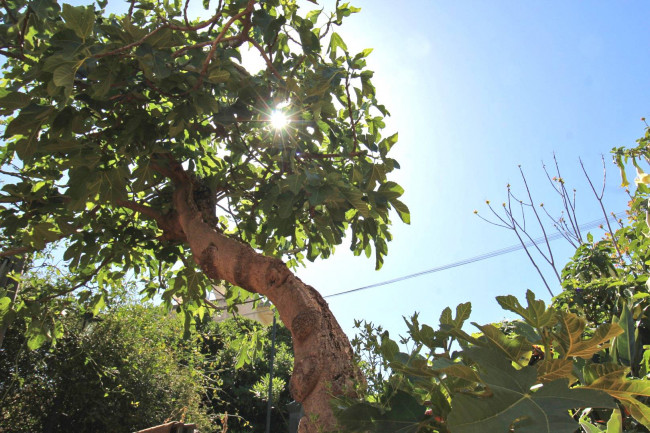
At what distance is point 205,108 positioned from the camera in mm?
1490

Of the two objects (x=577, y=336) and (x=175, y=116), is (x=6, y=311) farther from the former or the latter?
(x=577, y=336)

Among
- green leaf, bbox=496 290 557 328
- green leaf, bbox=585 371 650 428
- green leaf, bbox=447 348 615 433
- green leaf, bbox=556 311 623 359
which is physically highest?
green leaf, bbox=496 290 557 328

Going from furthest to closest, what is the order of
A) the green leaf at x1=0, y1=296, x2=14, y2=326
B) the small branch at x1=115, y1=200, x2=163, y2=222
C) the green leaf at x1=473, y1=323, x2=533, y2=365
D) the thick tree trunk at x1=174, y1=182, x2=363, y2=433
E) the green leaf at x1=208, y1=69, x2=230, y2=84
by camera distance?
the green leaf at x1=0, y1=296, x2=14, y2=326, the small branch at x1=115, y1=200, x2=163, y2=222, the green leaf at x1=208, y1=69, x2=230, y2=84, the thick tree trunk at x1=174, y1=182, x2=363, y2=433, the green leaf at x1=473, y1=323, x2=533, y2=365

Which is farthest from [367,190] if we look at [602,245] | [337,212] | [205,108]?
[602,245]

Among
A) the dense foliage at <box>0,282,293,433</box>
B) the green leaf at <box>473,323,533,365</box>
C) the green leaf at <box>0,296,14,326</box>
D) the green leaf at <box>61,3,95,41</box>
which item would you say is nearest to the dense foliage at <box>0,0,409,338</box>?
the green leaf at <box>61,3,95,41</box>

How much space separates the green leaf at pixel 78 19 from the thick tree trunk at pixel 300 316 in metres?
0.87

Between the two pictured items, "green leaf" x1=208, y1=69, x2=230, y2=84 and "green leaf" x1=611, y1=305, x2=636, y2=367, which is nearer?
"green leaf" x1=611, y1=305, x2=636, y2=367

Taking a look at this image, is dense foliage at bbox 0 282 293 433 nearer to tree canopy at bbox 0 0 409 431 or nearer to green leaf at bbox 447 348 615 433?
tree canopy at bbox 0 0 409 431

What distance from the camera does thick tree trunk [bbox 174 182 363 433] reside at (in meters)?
1.11

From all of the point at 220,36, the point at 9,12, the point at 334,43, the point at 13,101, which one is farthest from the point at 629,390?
the point at 9,12

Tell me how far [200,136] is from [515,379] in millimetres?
1877

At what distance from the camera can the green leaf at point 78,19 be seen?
3.84ft

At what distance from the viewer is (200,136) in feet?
6.78

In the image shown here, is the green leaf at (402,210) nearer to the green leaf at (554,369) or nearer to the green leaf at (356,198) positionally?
the green leaf at (356,198)
